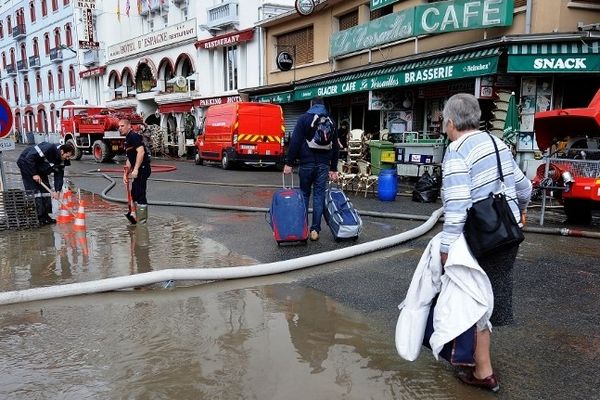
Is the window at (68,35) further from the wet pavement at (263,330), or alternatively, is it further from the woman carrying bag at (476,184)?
the woman carrying bag at (476,184)

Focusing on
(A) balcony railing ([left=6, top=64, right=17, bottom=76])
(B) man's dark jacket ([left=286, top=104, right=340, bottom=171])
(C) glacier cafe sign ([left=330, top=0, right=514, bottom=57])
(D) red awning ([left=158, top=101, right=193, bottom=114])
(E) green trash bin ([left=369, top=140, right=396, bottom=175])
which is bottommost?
(E) green trash bin ([left=369, top=140, right=396, bottom=175])

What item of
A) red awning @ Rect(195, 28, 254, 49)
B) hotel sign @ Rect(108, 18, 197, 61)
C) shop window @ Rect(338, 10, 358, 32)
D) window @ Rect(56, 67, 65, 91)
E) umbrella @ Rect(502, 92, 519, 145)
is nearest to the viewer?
umbrella @ Rect(502, 92, 519, 145)

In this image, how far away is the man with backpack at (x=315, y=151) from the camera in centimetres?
647

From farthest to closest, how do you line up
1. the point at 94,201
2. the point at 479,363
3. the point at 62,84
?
the point at 62,84 → the point at 94,201 → the point at 479,363

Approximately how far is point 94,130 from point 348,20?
40.6 feet

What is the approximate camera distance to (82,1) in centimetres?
3622

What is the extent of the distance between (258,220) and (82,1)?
34309 mm

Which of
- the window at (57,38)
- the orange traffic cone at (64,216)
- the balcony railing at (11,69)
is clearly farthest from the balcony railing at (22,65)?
the orange traffic cone at (64,216)

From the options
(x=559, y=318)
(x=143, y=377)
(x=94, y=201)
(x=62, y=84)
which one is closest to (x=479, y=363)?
(x=559, y=318)

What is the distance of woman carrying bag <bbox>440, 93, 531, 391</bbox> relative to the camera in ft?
9.73

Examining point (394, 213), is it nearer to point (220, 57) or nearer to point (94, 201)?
point (94, 201)

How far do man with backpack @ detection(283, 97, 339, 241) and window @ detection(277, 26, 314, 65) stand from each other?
14.9m

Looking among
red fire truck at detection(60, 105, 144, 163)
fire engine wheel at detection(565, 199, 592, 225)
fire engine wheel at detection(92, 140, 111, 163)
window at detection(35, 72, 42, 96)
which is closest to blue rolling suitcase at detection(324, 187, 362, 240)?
fire engine wheel at detection(565, 199, 592, 225)

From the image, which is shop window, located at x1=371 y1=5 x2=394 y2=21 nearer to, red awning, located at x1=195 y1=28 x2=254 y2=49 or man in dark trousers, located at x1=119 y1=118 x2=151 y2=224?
red awning, located at x1=195 y1=28 x2=254 y2=49
